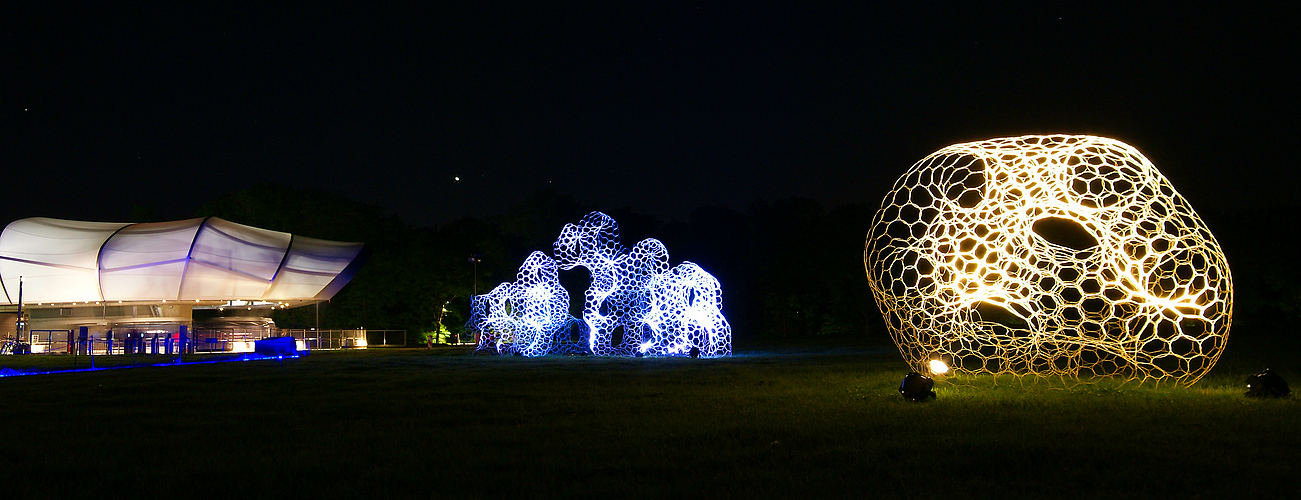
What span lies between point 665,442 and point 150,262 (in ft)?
131

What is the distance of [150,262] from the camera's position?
41.0 meters

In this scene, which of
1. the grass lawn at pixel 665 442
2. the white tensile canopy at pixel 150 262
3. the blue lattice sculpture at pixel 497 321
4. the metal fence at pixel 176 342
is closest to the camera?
the grass lawn at pixel 665 442

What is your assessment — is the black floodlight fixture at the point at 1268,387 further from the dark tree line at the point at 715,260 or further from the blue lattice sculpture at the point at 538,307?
the dark tree line at the point at 715,260

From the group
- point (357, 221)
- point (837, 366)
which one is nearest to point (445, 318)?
point (357, 221)

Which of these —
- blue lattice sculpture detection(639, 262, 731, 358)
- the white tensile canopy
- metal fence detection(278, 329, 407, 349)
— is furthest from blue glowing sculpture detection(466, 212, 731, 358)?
metal fence detection(278, 329, 407, 349)

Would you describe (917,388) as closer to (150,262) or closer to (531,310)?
(531,310)

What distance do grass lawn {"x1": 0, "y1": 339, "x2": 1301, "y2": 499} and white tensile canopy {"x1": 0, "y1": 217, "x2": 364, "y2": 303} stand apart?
97.9ft

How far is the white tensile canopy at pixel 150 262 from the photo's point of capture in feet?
135

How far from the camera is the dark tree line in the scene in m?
48.8

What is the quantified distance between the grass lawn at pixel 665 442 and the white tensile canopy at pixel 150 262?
29844 millimetres

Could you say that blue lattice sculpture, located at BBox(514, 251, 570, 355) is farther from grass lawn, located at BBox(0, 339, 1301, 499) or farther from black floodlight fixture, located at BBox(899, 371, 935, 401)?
black floodlight fixture, located at BBox(899, 371, 935, 401)

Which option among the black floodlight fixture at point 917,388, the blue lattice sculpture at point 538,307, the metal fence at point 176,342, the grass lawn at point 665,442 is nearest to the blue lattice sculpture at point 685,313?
the blue lattice sculpture at point 538,307

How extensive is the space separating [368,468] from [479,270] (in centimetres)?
4904

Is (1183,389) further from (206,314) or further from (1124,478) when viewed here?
(206,314)
